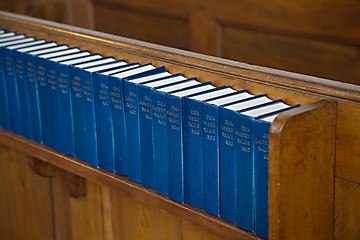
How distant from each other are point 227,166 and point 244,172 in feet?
0.20

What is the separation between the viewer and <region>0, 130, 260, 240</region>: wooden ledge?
75.2 inches

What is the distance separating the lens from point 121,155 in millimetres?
2201

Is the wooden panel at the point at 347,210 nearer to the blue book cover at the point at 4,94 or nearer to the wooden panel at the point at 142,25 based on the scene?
the blue book cover at the point at 4,94

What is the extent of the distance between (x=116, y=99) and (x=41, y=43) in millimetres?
563

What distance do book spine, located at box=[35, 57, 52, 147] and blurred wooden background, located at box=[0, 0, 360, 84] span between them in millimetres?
1423

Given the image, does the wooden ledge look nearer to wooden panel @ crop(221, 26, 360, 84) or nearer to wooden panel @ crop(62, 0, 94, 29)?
wooden panel @ crop(221, 26, 360, 84)

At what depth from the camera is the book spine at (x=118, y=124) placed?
2.14 m

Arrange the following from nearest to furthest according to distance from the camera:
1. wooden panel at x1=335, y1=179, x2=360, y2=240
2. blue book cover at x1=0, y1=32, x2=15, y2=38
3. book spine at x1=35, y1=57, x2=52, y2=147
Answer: wooden panel at x1=335, y1=179, x2=360, y2=240, book spine at x1=35, y1=57, x2=52, y2=147, blue book cover at x1=0, y1=32, x2=15, y2=38

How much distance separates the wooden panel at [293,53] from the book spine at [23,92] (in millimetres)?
1422

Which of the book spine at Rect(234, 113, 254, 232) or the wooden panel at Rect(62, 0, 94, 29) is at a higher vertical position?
the book spine at Rect(234, 113, 254, 232)

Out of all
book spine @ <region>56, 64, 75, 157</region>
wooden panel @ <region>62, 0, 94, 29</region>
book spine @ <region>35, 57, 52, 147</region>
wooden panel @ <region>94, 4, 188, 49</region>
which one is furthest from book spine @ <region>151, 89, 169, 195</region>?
wooden panel @ <region>62, 0, 94, 29</region>

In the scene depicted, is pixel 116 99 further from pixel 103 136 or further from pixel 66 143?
pixel 66 143

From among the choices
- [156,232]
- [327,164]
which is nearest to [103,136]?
[156,232]

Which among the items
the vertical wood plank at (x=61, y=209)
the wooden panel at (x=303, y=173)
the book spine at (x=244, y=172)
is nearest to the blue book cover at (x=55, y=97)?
the vertical wood plank at (x=61, y=209)
